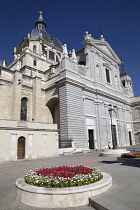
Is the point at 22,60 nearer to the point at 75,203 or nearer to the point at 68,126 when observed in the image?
the point at 68,126

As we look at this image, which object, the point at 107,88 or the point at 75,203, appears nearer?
the point at 75,203

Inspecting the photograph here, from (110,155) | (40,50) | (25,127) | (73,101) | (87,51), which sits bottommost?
(110,155)

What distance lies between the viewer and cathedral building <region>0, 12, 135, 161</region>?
49.3 feet

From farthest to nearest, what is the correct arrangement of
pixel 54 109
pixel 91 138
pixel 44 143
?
pixel 54 109
pixel 91 138
pixel 44 143

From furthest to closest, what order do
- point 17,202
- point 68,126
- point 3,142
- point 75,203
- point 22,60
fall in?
1. point 22,60
2. point 68,126
3. point 3,142
4. point 17,202
5. point 75,203

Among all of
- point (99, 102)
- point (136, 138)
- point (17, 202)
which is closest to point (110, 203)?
point (17, 202)

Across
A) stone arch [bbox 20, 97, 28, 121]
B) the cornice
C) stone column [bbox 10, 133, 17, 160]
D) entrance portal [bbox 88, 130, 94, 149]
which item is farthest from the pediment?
stone column [bbox 10, 133, 17, 160]

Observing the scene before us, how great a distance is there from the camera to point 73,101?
2256 centimetres

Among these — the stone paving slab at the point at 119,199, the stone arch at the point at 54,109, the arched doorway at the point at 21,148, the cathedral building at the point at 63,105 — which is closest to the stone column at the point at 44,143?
the cathedral building at the point at 63,105

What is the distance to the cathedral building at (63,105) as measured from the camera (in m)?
15.0

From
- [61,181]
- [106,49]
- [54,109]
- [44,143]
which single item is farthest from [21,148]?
[106,49]

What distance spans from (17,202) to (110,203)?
8.52 ft

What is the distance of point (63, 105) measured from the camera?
71.8 ft

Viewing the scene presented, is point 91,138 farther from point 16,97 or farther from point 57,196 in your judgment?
point 57,196
